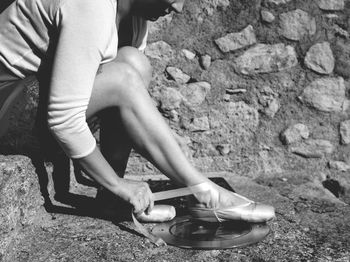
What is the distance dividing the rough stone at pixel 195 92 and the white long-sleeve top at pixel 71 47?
0.95 meters

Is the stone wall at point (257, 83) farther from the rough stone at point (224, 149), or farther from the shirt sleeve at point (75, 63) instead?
the shirt sleeve at point (75, 63)

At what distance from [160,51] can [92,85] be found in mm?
1051

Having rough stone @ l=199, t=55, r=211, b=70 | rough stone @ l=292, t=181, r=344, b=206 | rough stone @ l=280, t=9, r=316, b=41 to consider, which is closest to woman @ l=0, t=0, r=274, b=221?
rough stone @ l=292, t=181, r=344, b=206

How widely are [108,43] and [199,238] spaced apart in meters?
0.78

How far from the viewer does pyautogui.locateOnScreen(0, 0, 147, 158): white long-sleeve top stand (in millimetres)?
1756

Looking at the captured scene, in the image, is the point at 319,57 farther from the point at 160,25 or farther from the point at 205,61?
the point at 160,25

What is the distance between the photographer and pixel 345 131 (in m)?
2.91

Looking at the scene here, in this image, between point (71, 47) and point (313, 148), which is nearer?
point (71, 47)

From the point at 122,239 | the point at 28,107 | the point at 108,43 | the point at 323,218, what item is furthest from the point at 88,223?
the point at 323,218

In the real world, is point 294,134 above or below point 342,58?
below

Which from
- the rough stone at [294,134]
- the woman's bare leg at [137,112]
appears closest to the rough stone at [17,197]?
the woman's bare leg at [137,112]

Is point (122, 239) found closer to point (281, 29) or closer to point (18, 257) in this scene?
point (18, 257)

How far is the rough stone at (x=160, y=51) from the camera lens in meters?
2.81

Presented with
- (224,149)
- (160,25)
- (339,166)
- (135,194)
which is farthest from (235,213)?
(160,25)
